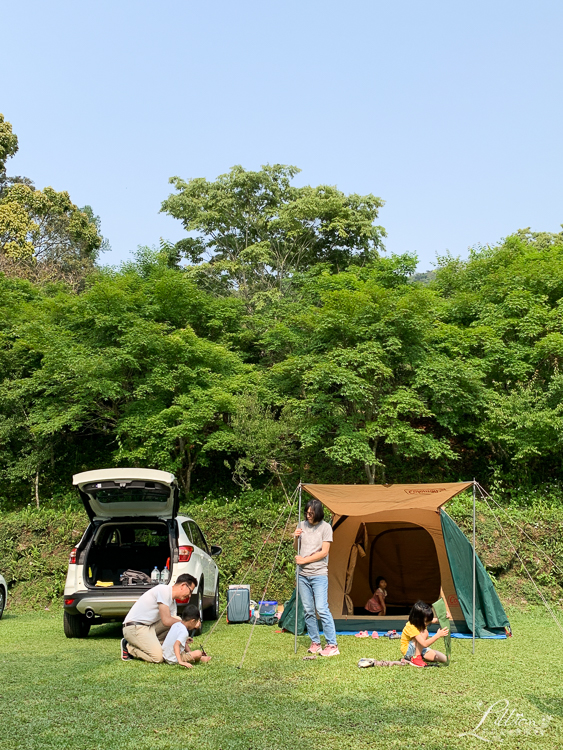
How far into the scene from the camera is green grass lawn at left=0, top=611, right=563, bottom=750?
370 centimetres

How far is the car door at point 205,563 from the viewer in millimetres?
8759

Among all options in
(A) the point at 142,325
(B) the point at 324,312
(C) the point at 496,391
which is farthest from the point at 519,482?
(A) the point at 142,325

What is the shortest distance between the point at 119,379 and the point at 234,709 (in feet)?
41.6

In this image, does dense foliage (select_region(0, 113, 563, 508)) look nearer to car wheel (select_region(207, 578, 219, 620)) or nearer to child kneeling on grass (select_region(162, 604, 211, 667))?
car wheel (select_region(207, 578, 219, 620))

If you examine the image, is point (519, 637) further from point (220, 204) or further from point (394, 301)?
point (220, 204)

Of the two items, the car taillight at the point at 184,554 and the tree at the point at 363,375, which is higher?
the tree at the point at 363,375

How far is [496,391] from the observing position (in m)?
16.1

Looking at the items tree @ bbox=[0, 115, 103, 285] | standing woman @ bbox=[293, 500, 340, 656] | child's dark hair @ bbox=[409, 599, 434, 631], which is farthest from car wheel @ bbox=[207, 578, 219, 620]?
tree @ bbox=[0, 115, 103, 285]

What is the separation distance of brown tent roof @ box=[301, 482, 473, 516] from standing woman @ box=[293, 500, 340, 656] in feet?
3.17

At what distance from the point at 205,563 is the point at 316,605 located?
7.90ft

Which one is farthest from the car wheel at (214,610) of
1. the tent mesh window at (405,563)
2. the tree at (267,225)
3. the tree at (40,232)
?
the tree at (40,232)

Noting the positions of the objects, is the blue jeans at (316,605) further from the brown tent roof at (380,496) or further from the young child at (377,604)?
the young child at (377,604)

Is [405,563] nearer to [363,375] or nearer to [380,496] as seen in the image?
[380,496]

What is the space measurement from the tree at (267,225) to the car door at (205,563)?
14.5m
